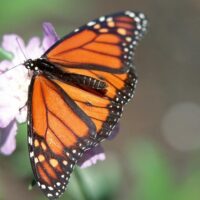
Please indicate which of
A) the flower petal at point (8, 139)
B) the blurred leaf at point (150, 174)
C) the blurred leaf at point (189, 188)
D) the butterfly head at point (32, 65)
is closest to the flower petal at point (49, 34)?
the butterfly head at point (32, 65)

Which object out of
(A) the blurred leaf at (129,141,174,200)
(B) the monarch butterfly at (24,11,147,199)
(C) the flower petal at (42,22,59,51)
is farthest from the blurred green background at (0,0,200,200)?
(B) the monarch butterfly at (24,11,147,199)

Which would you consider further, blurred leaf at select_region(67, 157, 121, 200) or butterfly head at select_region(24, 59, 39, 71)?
blurred leaf at select_region(67, 157, 121, 200)

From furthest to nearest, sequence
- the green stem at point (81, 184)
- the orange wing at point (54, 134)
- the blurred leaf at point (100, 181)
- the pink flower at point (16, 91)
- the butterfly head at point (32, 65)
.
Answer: the blurred leaf at point (100, 181) → the green stem at point (81, 184) → the pink flower at point (16, 91) → the butterfly head at point (32, 65) → the orange wing at point (54, 134)

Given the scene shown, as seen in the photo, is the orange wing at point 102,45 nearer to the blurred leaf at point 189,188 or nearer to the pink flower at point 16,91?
the pink flower at point 16,91

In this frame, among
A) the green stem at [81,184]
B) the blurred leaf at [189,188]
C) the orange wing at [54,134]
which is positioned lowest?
the blurred leaf at [189,188]

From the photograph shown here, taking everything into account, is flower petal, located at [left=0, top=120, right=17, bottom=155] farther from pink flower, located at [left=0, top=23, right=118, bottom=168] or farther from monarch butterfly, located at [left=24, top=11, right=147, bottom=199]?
monarch butterfly, located at [left=24, top=11, right=147, bottom=199]
